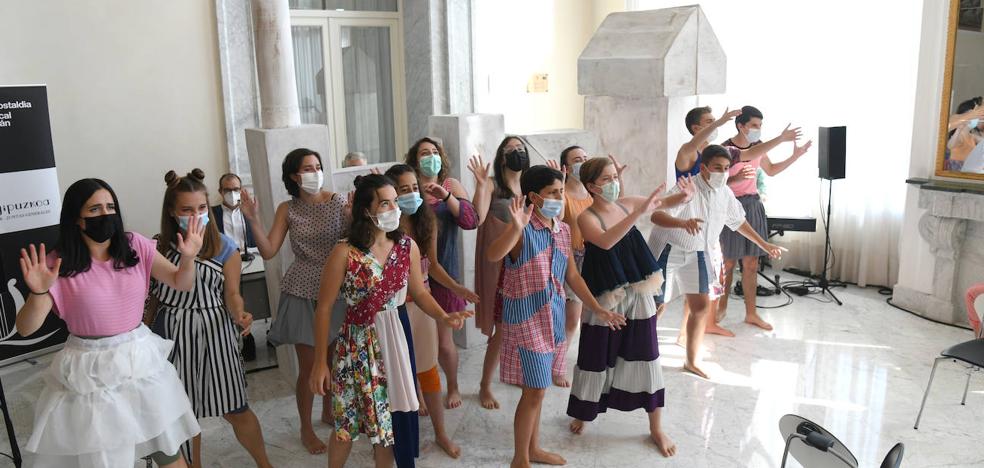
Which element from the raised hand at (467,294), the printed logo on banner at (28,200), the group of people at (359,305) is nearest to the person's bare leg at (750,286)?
the group of people at (359,305)

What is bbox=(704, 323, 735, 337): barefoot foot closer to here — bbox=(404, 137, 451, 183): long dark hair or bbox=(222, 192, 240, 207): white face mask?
bbox=(404, 137, 451, 183): long dark hair

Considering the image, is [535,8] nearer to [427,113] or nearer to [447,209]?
[427,113]

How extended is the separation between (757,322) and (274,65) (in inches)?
151

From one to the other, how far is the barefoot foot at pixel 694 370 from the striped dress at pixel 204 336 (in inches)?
111

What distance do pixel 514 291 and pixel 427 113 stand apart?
5.06 metres

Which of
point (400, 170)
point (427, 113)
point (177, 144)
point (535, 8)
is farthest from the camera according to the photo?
point (535, 8)

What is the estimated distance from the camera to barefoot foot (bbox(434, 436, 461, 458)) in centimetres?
397

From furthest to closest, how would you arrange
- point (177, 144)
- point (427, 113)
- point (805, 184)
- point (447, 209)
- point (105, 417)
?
1. point (427, 113)
2. point (805, 184)
3. point (177, 144)
4. point (447, 209)
5. point (105, 417)

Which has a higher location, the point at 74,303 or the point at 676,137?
the point at 676,137

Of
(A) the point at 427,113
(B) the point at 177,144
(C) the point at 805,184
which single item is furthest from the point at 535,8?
(B) the point at 177,144

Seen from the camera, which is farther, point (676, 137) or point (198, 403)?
point (676, 137)

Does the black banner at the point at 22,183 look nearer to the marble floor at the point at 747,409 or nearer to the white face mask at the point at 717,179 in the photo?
the marble floor at the point at 747,409

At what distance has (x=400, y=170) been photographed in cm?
374

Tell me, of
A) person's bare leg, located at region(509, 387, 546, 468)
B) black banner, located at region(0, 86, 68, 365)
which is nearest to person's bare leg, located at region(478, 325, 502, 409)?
person's bare leg, located at region(509, 387, 546, 468)
